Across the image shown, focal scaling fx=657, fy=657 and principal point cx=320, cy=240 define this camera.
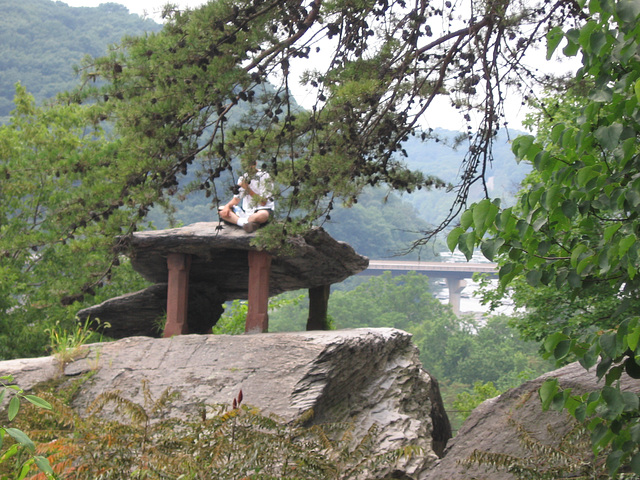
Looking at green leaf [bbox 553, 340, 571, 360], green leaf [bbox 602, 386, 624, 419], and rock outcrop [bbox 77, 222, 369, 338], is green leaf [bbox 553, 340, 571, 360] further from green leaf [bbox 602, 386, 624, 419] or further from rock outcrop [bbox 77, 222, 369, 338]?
rock outcrop [bbox 77, 222, 369, 338]

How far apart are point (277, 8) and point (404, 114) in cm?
136

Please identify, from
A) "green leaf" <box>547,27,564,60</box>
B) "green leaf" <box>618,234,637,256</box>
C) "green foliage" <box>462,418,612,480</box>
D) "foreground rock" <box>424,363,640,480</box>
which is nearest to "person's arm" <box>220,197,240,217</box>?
"foreground rock" <box>424,363,640,480</box>

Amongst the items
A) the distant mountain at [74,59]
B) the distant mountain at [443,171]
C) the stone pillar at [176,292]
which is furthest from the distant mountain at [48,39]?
the distant mountain at [443,171]

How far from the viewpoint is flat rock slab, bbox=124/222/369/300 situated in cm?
809

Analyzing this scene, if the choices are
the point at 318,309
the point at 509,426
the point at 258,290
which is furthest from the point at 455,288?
the point at 509,426

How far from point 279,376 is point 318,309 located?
3306 millimetres

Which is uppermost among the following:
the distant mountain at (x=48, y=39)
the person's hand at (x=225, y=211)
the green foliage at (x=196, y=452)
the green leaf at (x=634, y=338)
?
the distant mountain at (x=48, y=39)

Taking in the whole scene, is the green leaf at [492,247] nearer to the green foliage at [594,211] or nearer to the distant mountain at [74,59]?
the green foliage at [594,211]

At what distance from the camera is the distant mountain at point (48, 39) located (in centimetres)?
3522

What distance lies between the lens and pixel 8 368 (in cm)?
695

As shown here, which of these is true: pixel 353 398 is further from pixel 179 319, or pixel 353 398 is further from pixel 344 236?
pixel 344 236

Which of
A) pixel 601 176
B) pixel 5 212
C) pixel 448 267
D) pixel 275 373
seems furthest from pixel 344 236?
pixel 601 176

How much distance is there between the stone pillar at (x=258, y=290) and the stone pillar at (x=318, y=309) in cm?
137

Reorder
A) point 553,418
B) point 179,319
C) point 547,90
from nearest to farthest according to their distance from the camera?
1. point 553,418
2. point 547,90
3. point 179,319
